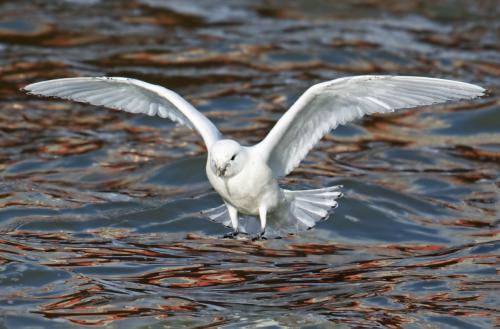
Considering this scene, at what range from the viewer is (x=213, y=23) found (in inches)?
651

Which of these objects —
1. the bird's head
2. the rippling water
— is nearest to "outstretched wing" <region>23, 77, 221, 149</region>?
the bird's head

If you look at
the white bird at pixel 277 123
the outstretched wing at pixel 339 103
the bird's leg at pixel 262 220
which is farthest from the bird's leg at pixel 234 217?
the outstretched wing at pixel 339 103

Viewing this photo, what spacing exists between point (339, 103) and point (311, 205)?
82cm

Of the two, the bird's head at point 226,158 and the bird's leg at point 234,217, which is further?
the bird's leg at point 234,217

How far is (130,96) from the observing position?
27.8ft

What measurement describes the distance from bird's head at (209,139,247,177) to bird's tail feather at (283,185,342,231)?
2.40 ft

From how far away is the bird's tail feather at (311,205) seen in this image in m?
7.99

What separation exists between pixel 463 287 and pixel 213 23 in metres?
9.03

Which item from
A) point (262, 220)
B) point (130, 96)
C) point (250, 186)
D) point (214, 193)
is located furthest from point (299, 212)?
point (214, 193)

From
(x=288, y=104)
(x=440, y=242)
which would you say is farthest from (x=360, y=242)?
(x=288, y=104)

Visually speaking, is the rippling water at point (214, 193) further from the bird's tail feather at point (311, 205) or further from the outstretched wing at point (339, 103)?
the outstretched wing at point (339, 103)

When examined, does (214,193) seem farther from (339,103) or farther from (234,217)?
(339,103)

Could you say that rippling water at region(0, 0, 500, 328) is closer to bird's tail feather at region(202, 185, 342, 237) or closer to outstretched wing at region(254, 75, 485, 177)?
bird's tail feather at region(202, 185, 342, 237)

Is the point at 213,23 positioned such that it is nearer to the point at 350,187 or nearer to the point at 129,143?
the point at 129,143
